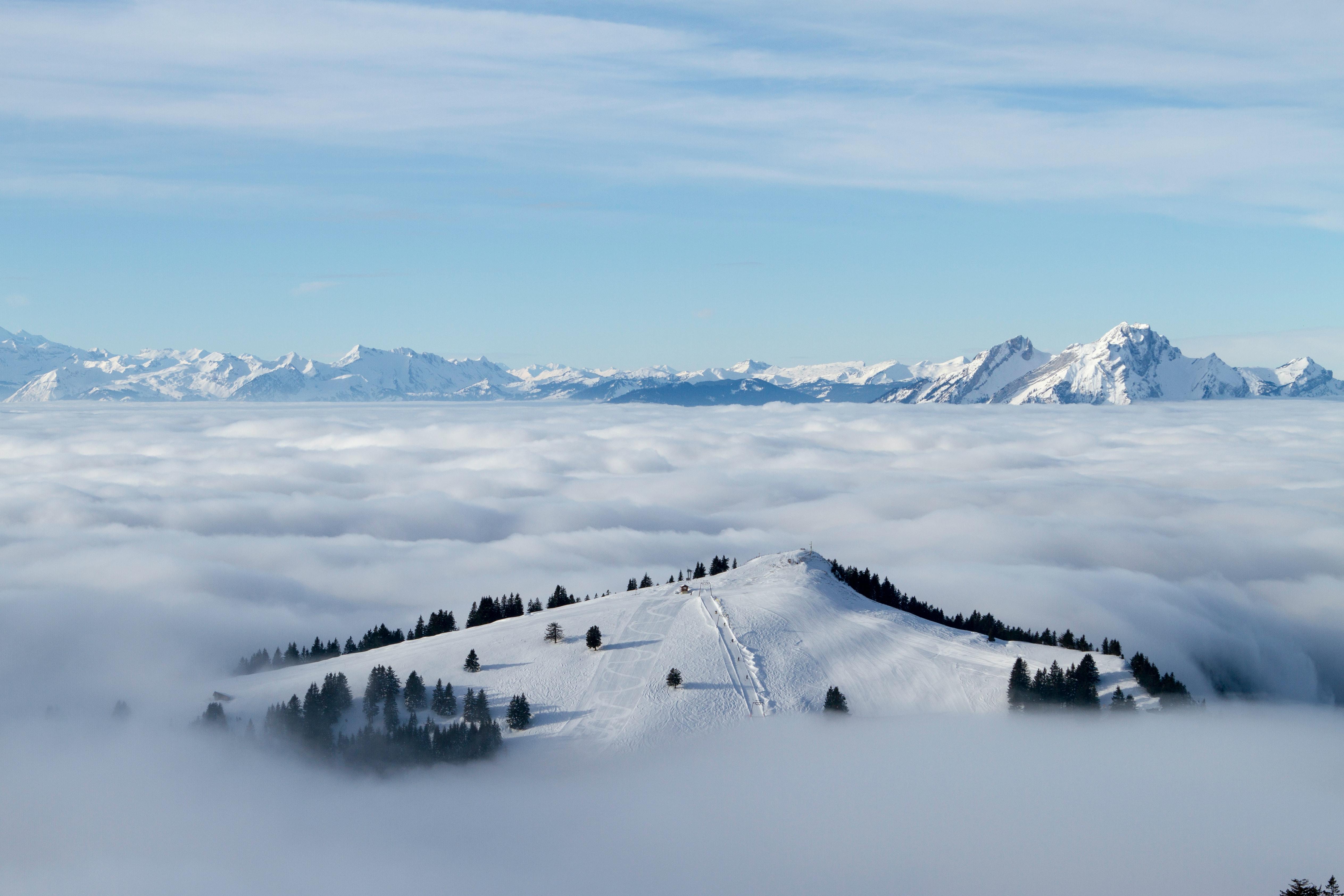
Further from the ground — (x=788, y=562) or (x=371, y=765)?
(x=788, y=562)

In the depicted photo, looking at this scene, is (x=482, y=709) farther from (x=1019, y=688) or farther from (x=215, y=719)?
(x=1019, y=688)

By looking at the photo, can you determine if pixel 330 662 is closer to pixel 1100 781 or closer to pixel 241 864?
pixel 241 864

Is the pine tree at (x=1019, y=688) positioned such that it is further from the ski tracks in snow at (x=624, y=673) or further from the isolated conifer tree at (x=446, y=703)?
the isolated conifer tree at (x=446, y=703)

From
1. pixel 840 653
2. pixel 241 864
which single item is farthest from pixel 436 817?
pixel 840 653

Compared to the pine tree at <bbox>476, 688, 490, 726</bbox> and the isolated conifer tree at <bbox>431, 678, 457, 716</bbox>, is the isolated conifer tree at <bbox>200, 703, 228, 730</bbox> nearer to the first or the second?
the isolated conifer tree at <bbox>431, 678, 457, 716</bbox>

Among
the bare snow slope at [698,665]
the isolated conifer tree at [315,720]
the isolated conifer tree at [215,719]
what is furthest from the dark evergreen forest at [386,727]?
the isolated conifer tree at [215,719]

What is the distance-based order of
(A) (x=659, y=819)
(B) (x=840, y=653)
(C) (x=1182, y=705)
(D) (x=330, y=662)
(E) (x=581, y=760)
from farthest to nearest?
(D) (x=330, y=662) < (B) (x=840, y=653) < (C) (x=1182, y=705) < (E) (x=581, y=760) < (A) (x=659, y=819)
